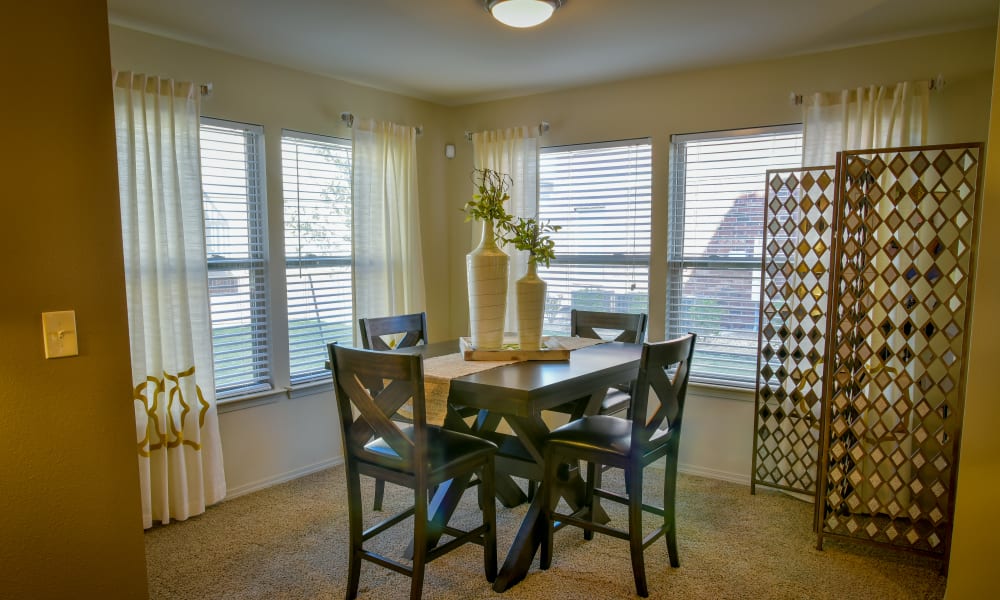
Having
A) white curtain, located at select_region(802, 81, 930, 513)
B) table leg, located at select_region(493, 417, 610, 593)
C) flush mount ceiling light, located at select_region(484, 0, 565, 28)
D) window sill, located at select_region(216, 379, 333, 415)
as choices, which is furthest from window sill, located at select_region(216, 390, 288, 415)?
white curtain, located at select_region(802, 81, 930, 513)

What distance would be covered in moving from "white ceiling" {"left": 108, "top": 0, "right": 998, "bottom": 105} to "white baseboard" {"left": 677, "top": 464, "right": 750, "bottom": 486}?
7.71 ft

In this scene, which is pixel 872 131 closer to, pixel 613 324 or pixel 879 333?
pixel 879 333

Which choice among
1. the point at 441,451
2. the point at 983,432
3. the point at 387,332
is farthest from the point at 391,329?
the point at 983,432

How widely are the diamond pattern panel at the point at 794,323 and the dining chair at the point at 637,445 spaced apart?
109cm

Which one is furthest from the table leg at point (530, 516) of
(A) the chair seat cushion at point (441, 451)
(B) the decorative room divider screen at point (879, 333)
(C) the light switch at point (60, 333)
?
(C) the light switch at point (60, 333)

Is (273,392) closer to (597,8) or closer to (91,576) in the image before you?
(91,576)

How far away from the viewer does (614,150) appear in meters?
4.08

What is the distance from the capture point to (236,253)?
351 centimetres

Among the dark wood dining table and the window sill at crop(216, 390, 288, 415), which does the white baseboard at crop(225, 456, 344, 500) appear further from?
the dark wood dining table

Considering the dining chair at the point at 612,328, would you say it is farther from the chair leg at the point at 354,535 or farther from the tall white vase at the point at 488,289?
the chair leg at the point at 354,535

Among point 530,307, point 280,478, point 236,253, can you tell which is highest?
point 236,253

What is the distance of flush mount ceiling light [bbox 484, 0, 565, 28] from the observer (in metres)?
2.58

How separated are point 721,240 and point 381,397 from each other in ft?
7.79

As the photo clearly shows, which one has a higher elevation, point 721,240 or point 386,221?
point 386,221
